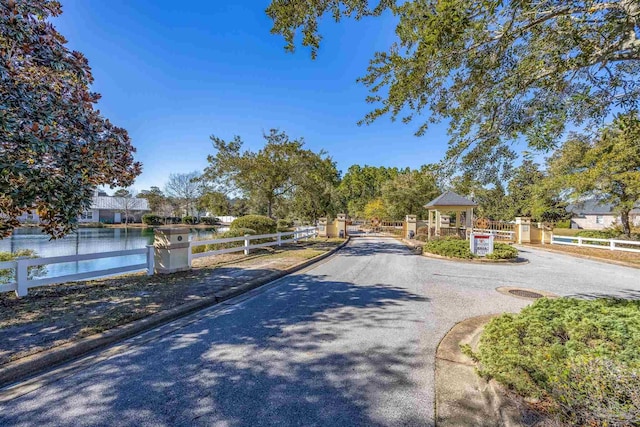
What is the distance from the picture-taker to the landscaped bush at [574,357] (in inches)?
75.8

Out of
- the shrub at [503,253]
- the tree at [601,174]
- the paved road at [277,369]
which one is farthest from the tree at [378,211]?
the paved road at [277,369]

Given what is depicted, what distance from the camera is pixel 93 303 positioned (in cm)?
516

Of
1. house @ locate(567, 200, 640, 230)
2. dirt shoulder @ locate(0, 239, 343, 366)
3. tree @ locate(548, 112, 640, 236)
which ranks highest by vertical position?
tree @ locate(548, 112, 640, 236)

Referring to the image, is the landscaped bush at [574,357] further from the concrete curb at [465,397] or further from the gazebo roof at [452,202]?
the gazebo roof at [452,202]

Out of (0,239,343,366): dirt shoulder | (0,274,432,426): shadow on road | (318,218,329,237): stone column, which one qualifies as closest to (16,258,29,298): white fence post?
(0,239,343,366): dirt shoulder

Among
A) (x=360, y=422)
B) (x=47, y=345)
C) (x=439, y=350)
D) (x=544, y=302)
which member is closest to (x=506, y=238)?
(x=544, y=302)

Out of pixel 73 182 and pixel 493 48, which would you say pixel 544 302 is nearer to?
pixel 493 48

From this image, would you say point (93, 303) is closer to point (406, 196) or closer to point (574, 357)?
point (574, 357)

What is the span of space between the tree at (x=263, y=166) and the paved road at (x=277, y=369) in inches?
421

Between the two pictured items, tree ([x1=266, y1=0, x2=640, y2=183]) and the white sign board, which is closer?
tree ([x1=266, y1=0, x2=640, y2=183])

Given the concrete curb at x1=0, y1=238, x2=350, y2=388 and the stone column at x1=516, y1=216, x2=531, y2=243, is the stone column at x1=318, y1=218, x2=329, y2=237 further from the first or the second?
the concrete curb at x1=0, y1=238, x2=350, y2=388

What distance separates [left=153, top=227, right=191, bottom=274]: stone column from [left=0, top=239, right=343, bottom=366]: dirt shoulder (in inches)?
12.5

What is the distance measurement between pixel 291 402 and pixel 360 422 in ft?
2.07

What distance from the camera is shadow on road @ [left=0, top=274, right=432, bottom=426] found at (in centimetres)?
241
